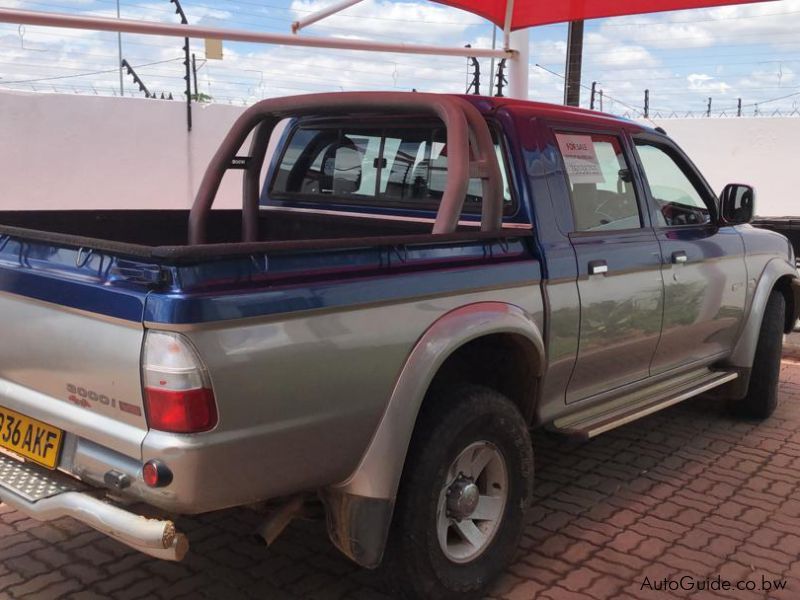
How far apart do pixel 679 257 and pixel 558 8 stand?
14.5ft

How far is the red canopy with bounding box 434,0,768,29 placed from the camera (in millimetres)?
7387

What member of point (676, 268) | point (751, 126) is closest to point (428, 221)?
point (676, 268)

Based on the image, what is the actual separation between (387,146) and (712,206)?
6.61 feet

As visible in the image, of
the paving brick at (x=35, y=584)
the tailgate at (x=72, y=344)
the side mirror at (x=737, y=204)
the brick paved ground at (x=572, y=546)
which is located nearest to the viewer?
the tailgate at (x=72, y=344)

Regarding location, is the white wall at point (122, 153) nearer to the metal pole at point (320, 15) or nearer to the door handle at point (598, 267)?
the metal pole at point (320, 15)

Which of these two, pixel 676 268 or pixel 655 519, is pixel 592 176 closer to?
pixel 676 268

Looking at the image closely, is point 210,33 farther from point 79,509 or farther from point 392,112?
point 79,509

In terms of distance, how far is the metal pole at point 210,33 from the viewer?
18.8 ft

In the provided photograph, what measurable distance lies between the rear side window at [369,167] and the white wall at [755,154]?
29.9 ft

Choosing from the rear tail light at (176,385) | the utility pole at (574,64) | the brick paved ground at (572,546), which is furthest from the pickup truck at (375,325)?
the utility pole at (574,64)

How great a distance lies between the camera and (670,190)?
14.5 ft

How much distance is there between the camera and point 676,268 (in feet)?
13.3

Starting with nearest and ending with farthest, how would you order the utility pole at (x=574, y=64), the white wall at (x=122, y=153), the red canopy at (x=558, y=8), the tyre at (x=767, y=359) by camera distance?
1. the tyre at (x=767, y=359)
2. the red canopy at (x=558, y=8)
3. the utility pole at (x=574, y=64)
4. the white wall at (x=122, y=153)

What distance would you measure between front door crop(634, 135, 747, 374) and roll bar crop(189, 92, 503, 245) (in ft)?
4.38
